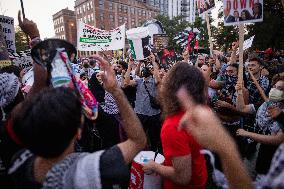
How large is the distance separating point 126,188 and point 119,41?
5.82m

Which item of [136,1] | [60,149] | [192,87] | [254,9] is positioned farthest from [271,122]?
[136,1]

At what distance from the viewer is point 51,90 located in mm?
1371

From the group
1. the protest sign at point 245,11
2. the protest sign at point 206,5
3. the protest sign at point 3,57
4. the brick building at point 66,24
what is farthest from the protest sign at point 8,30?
the brick building at point 66,24

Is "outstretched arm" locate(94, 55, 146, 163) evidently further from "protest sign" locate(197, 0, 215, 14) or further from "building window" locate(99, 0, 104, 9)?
"building window" locate(99, 0, 104, 9)

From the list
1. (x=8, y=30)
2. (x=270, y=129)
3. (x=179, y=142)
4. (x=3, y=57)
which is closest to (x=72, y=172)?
(x=179, y=142)

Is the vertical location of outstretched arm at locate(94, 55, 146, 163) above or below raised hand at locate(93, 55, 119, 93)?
below

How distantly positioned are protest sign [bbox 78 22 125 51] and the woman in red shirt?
6664 mm

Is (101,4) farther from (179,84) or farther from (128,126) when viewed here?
(128,126)

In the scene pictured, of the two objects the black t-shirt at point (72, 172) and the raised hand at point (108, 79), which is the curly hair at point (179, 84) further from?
the black t-shirt at point (72, 172)

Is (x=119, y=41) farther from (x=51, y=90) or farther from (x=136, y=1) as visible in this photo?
(x=136, y=1)

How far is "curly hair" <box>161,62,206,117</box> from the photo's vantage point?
2033 millimetres

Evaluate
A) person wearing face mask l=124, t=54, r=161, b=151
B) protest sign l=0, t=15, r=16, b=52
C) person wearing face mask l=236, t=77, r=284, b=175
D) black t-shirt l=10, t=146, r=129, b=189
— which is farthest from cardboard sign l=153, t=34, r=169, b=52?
black t-shirt l=10, t=146, r=129, b=189

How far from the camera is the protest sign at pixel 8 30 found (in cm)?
454

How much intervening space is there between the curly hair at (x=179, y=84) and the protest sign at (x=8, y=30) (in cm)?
355
